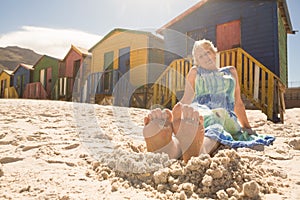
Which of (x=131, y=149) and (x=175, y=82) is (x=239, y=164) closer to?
(x=131, y=149)

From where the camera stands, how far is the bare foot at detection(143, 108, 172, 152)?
1410 mm

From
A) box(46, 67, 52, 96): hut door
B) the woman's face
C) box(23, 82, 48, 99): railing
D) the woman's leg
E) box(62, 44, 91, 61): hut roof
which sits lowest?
the woman's leg

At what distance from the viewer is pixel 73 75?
15.4 m

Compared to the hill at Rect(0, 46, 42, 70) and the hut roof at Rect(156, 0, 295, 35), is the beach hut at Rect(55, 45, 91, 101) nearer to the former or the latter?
the hut roof at Rect(156, 0, 295, 35)

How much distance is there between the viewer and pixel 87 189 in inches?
42.8

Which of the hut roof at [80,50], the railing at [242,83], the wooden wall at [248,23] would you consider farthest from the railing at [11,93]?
the railing at [242,83]

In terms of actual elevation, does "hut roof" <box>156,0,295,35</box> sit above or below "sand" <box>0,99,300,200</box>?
above

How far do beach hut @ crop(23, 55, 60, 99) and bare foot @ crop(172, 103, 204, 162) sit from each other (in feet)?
50.4

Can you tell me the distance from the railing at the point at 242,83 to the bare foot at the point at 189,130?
3732 mm

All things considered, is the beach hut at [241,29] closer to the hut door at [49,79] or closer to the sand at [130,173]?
the sand at [130,173]

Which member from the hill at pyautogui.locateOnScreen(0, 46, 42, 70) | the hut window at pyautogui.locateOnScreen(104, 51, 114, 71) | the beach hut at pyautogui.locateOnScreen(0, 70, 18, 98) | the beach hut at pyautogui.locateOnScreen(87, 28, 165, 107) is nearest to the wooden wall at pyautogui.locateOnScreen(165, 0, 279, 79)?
the beach hut at pyautogui.locateOnScreen(87, 28, 165, 107)

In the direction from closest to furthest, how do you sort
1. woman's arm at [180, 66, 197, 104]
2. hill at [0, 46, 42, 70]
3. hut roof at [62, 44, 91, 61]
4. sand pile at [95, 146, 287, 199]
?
sand pile at [95, 146, 287, 199]
woman's arm at [180, 66, 197, 104]
hut roof at [62, 44, 91, 61]
hill at [0, 46, 42, 70]

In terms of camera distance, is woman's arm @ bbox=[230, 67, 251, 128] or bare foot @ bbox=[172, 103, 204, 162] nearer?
bare foot @ bbox=[172, 103, 204, 162]

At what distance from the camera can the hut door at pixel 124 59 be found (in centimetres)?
1192
